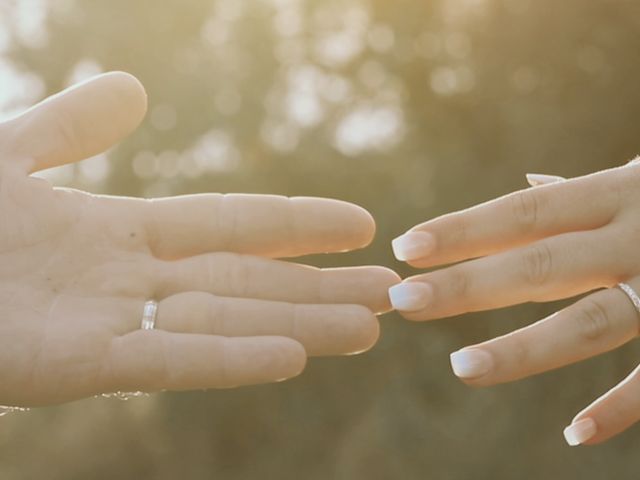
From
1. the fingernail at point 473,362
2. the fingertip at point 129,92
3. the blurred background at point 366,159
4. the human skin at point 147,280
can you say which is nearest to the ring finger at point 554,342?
the fingernail at point 473,362

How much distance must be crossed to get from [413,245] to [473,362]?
327 millimetres

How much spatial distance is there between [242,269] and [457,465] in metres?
8.88

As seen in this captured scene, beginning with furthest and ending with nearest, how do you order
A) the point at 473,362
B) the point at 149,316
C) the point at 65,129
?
the point at 65,129, the point at 149,316, the point at 473,362

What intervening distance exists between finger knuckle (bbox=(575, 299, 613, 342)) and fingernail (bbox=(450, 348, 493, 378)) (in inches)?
10.6

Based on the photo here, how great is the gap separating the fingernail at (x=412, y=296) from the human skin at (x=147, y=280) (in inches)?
4.7

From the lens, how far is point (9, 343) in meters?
2.08

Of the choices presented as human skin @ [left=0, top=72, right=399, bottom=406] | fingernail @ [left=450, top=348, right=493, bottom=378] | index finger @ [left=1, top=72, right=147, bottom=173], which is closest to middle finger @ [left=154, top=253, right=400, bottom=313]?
human skin @ [left=0, top=72, right=399, bottom=406]

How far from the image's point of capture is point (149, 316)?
7.05 ft

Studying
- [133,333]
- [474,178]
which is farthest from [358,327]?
[474,178]

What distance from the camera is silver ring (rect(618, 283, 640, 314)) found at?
2182 mm

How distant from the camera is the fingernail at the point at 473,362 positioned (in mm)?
2037

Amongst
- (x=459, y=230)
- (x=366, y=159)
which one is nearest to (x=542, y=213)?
(x=459, y=230)

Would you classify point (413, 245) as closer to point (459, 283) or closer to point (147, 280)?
point (459, 283)

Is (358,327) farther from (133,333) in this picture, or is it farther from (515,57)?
(515,57)
